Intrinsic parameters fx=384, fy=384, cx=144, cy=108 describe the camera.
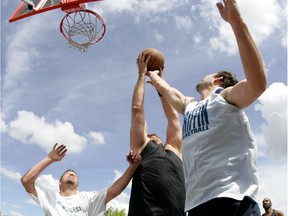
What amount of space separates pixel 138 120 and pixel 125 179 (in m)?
1.00

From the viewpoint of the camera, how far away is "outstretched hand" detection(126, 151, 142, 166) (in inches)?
178

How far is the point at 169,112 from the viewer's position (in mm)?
4906

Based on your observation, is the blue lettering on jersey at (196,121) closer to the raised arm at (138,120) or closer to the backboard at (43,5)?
the raised arm at (138,120)

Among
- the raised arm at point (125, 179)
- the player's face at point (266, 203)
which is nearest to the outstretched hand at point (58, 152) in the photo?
the raised arm at point (125, 179)

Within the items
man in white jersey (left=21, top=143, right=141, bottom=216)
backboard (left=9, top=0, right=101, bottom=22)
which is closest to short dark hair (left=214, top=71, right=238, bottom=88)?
man in white jersey (left=21, top=143, right=141, bottom=216)

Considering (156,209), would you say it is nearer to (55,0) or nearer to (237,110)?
(237,110)

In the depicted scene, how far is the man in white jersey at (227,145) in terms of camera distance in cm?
266

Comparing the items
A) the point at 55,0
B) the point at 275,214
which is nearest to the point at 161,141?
the point at 55,0

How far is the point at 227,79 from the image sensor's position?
3541 mm

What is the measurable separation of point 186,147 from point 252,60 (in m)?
0.94

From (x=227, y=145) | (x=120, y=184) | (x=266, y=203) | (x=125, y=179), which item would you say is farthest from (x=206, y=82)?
(x=266, y=203)

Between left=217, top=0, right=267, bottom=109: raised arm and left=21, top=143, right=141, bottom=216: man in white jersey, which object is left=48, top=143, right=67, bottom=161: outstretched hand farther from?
left=217, top=0, right=267, bottom=109: raised arm

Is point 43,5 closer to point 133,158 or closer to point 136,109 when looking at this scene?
point 136,109

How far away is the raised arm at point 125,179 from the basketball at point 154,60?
1.22 metres
